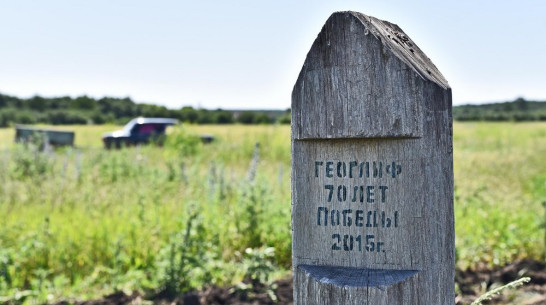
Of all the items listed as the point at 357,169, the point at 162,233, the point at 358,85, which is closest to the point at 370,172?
the point at 357,169

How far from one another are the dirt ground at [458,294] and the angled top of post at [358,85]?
77.8 inches

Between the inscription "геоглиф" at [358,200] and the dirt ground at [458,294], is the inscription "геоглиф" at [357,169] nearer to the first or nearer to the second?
the inscription "геоглиф" at [358,200]

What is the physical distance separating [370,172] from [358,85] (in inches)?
10.7

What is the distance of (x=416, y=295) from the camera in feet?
6.48

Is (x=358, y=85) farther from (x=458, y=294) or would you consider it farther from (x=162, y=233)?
(x=162, y=233)

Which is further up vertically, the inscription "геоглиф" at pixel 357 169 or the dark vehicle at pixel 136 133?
the inscription "геоглиф" at pixel 357 169

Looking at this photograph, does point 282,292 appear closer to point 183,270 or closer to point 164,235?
point 183,270

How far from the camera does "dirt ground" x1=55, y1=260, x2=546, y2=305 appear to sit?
13.0ft

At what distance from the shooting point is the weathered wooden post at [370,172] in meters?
1.95

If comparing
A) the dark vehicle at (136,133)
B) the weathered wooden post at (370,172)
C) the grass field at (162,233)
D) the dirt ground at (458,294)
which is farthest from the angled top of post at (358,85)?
the dark vehicle at (136,133)

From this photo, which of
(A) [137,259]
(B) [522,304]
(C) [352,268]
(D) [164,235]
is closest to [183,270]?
(A) [137,259]

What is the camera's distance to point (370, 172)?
78.7 inches

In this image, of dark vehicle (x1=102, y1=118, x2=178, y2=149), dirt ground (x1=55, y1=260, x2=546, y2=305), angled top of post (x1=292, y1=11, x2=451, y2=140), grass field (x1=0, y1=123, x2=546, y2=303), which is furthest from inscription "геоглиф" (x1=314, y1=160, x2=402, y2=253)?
dark vehicle (x1=102, y1=118, x2=178, y2=149)

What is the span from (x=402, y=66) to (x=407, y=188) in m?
0.37
